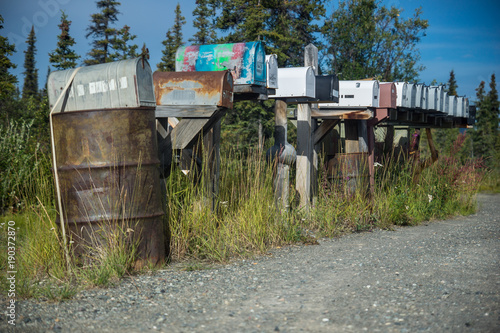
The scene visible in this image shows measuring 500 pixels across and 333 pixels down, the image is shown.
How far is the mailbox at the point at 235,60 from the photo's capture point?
5.92 m

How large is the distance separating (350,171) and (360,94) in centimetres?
124

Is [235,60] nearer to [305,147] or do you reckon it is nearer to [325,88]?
[325,88]

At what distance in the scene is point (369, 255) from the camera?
213 inches

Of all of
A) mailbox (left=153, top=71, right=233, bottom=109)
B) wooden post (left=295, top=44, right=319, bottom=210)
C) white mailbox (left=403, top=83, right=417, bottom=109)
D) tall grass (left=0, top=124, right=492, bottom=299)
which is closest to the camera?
tall grass (left=0, top=124, right=492, bottom=299)

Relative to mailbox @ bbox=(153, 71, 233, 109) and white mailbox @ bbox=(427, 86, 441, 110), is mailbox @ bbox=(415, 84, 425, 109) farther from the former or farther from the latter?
mailbox @ bbox=(153, 71, 233, 109)

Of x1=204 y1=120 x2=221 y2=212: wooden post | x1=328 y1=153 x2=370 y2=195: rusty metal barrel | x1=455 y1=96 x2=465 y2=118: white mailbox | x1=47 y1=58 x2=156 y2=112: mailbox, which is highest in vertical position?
x1=47 y1=58 x2=156 y2=112: mailbox

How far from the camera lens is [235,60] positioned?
19.5 feet

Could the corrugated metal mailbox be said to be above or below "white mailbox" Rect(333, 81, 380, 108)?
above

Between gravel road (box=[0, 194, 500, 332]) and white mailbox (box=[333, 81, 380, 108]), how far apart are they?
3.21 metres

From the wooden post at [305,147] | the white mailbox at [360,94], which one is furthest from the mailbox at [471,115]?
the wooden post at [305,147]

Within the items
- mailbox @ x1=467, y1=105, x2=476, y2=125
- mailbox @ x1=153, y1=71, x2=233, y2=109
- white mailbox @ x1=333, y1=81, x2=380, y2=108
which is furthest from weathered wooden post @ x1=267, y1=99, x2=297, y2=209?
mailbox @ x1=467, y1=105, x2=476, y2=125

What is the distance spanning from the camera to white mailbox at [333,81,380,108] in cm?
817

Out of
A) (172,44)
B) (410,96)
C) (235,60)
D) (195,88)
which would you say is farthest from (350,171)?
(172,44)

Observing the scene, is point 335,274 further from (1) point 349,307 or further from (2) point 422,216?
(2) point 422,216
